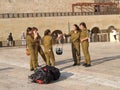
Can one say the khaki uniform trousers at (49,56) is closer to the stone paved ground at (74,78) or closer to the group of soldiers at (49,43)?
the group of soldiers at (49,43)

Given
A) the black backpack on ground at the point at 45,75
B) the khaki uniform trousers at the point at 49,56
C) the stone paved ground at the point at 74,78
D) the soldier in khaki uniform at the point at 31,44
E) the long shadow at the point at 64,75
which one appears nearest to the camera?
the stone paved ground at the point at 74,78

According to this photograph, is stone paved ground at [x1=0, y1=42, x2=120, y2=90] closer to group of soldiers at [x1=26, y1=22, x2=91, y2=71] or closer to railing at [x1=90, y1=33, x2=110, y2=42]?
group of soldiers at [x1=26, y1=22, x2=91, y2=71]

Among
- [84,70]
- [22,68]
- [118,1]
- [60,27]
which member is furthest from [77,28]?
[118,1]

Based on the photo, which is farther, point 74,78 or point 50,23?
point 50,23

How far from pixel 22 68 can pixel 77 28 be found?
2682mm

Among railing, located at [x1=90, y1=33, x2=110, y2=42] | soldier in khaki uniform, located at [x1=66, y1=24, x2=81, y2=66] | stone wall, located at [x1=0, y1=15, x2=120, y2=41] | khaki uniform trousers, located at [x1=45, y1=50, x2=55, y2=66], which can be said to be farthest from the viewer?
stone wall, located at [x1=0, y1=15, x2=120, y2=41]

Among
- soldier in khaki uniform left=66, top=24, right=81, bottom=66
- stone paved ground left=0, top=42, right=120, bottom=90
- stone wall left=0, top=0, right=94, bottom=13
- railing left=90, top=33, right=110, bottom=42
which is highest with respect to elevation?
stone wall left=0, top=0, right=94, bottom=13

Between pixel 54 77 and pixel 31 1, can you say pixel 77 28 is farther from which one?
pixel 31 1

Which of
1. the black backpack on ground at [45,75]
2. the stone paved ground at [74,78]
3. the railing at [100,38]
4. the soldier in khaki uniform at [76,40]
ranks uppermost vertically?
the soldier in khaki uniform at [76,40]

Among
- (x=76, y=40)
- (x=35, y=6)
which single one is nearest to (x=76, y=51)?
(x=76, y=40)

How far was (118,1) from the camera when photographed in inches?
2143

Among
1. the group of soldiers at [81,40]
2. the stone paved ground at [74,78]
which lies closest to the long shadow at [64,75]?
the stone paved ground at [74,78]

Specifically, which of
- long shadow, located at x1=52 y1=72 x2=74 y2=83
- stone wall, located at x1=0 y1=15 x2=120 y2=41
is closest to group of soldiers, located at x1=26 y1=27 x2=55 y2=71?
long shadow, located at x1=52 y1=72 x2=74 y2=83

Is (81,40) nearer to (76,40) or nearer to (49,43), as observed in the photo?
(76,40)
